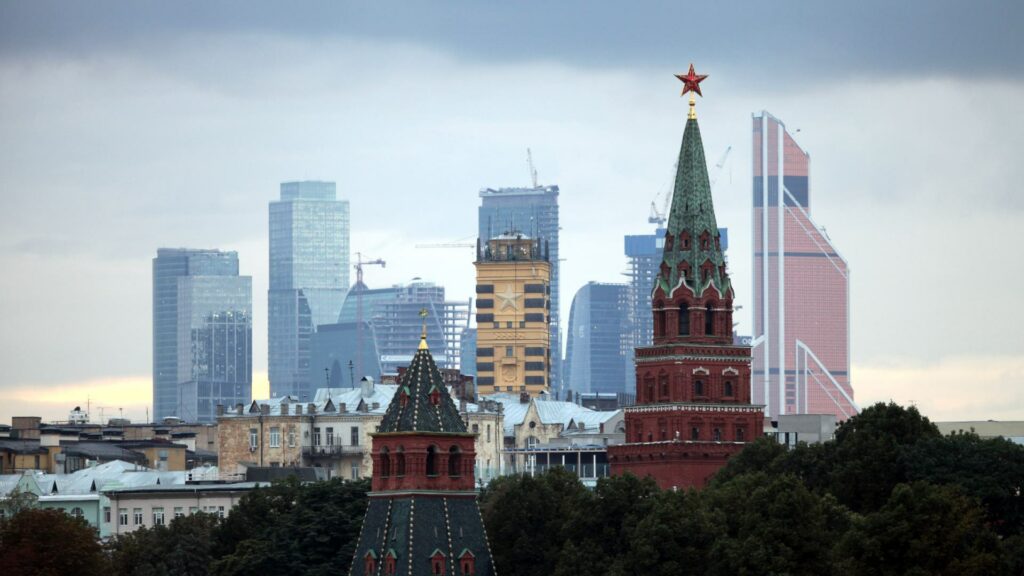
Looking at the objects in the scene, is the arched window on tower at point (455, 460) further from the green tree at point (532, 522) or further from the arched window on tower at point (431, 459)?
the green tree at point (532, 522)

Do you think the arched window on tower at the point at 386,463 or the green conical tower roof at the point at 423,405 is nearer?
the arched window on tower at the point at 386,463

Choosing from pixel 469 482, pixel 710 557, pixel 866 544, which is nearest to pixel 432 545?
pixel 469 482

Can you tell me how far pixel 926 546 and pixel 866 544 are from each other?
317 cm

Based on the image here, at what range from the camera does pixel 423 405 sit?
611ft

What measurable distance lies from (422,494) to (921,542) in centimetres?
3143

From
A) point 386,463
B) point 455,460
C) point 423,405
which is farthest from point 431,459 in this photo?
point 423,405

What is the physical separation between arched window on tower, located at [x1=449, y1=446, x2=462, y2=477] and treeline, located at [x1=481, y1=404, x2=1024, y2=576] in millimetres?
7631

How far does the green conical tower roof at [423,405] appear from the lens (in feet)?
609

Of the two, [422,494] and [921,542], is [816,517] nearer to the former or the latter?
[921,542]

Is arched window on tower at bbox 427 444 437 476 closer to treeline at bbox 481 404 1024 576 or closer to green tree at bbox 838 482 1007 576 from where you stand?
treeline at bbox 481 404 1024 576

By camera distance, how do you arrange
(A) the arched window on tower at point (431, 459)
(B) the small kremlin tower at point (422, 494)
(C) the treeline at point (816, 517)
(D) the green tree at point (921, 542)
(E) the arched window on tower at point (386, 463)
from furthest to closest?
(E) the arched window on tower at point (386, 463), (A) the arched window on tower at point (431, 459), (B) the small kremlin tower at point (422, 494), (C) the treeline at point (816, 517), (D) the green tree at point (921, 542)

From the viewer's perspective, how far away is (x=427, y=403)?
187m

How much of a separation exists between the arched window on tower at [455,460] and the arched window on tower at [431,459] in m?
1.11

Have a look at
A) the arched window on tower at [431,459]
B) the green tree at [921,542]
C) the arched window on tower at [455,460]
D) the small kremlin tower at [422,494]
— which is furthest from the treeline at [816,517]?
the arched window on tower at [431,459]
